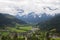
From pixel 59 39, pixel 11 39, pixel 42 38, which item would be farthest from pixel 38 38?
pixel 59 39

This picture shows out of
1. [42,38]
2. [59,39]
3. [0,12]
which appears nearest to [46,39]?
[42,38]

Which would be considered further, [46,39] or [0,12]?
[0,12]

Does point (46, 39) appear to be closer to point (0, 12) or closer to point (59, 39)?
point (59, 39)

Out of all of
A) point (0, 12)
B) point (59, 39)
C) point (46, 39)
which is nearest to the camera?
point (46, 39)

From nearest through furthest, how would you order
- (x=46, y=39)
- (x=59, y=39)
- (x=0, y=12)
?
(x=46, y=39) → (x=59, y=39) → (x=0, y=12)

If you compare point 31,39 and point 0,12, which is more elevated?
point 0,12

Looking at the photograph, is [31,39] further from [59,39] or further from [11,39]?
[59,39]

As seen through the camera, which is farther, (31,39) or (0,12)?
(0,12)
